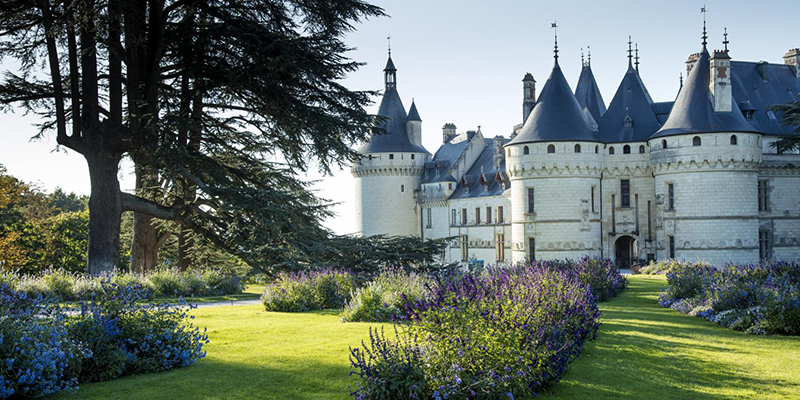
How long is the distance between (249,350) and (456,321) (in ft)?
11.1

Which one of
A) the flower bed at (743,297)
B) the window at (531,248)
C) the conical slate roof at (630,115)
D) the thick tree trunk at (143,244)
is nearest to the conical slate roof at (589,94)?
the conical slate roof at (630,115)

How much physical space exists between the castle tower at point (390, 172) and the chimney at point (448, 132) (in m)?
6.90

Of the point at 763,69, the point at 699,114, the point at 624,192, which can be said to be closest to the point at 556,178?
the point at 624,192

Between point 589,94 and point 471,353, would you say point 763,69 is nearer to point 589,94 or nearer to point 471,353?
point 589,94

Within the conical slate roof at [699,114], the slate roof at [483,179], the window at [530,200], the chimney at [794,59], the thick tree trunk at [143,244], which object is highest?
the chimney at [794,59]

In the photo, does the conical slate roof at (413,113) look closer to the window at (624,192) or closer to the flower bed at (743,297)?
the window at (624,192)

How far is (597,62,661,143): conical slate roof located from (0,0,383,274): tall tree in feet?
72.7

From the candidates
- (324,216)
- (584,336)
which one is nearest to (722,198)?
(324,216)

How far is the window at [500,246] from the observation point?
45.6 metres

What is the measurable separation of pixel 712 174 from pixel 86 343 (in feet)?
101

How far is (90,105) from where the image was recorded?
57.5 ft

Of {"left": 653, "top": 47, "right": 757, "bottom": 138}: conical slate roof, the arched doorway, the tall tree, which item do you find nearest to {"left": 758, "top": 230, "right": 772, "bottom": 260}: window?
{"left": 653, "top": 47, "right": 757, "bottom": 138}: conical slate roof

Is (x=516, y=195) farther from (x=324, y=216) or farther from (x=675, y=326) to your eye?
(x=675, y=326)

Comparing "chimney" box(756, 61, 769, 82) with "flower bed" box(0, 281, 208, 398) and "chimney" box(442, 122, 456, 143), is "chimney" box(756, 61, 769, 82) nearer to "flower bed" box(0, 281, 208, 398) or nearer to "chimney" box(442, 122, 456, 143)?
"chimney" box(442, 122, 456, 143)
